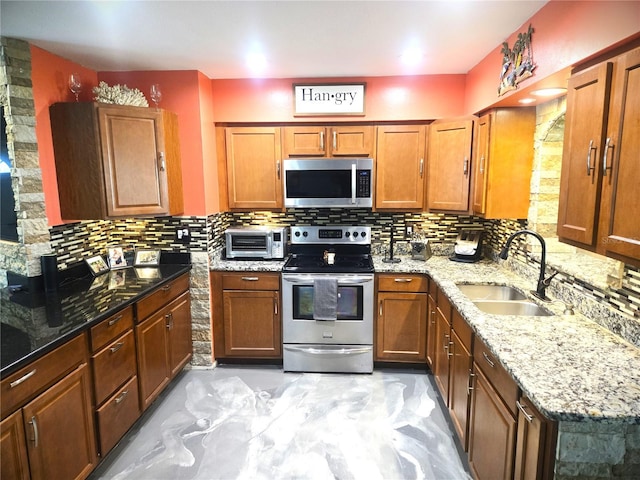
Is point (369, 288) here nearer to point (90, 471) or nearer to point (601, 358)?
point (601, 358)

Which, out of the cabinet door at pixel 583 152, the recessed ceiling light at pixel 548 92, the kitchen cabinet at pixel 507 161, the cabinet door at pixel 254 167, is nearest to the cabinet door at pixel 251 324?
the cabinet door at pixel 254 167

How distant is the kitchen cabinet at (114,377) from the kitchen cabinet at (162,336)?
0.08 metres

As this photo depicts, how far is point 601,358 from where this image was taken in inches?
55.4

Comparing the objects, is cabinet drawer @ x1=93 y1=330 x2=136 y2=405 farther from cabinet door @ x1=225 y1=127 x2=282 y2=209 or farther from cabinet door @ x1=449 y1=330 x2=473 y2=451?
cabinet door @ x1=449 y1=330 x2=473 y2=451

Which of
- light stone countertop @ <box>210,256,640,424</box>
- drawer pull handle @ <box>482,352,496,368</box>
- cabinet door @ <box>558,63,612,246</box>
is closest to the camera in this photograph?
light stone countertop @ <box>210,256,640,424</box>

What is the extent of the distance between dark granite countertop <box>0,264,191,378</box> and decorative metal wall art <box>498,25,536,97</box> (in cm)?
255

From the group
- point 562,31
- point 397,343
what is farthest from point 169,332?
point 562,31

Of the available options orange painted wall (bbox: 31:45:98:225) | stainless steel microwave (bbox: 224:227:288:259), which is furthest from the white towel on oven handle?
orange painted wall (bbox: 31:45:98:225)

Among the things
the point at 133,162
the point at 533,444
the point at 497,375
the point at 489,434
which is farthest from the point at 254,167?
the point at 533,444

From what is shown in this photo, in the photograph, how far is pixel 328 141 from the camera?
10.3ft

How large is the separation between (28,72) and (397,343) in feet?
10.4

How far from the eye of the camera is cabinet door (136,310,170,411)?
2.31 m

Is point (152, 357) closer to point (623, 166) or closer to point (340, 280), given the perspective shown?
point (340, 280)

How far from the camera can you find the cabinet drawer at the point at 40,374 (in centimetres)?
137
